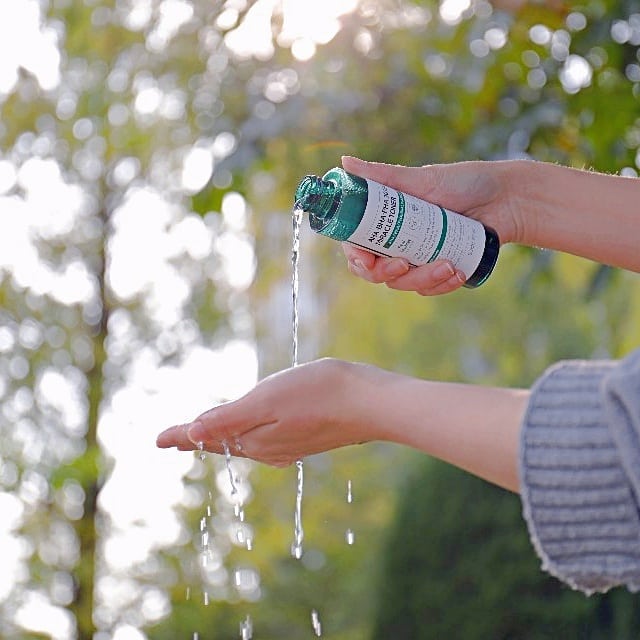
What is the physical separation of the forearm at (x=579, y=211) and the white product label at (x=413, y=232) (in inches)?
5.7

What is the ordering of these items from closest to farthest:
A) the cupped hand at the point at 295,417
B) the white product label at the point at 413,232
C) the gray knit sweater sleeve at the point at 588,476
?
the gray knit sweater sleeve at the point at 588,476 < the cupped hand at the point at 295,417 < the white product label at the point at 413,232

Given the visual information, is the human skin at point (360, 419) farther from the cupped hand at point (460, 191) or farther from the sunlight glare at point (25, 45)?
the sunlight glare at point (25, 45)

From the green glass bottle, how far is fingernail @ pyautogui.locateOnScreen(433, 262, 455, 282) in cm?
1

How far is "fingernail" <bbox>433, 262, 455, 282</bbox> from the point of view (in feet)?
5.29

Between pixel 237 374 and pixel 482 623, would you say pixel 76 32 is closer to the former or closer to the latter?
pixel 237 374

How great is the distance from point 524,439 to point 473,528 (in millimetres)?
3544

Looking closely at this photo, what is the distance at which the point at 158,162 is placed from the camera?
15.8 feet

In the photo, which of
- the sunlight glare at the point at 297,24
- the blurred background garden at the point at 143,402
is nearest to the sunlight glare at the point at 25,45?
the blurred background garden at the point at 143,402

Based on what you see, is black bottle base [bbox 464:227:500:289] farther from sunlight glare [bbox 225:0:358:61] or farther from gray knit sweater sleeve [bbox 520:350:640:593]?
sunlight glare [bbox 225:0:358:61]

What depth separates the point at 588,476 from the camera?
0.98 m

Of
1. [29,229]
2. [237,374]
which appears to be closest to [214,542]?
[237,374]

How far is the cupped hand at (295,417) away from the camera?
46.8 inches

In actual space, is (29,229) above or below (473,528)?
above

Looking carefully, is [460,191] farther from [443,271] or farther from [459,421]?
[459,421]
